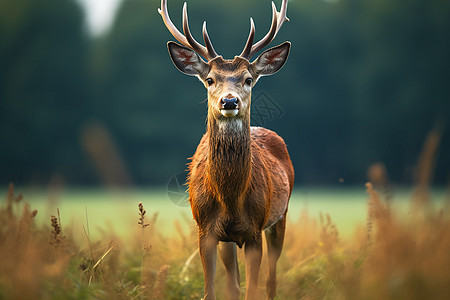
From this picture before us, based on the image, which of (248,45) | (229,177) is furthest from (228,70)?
(229,177)

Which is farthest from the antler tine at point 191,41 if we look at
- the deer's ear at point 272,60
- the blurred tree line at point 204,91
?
the blurred tree line at point 204,91

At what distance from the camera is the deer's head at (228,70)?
181 inches

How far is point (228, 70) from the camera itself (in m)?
4.96

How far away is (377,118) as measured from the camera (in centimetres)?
3322

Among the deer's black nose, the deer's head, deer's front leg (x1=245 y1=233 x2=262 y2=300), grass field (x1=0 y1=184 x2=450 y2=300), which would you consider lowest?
deer's front leg (x1=245 y1=233 x2=262 y2=300)

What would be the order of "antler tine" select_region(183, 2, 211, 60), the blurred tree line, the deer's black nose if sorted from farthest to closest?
the blurred tree line < "antler tine" select_region(183, 2, 211, 60) < the deer's black nose

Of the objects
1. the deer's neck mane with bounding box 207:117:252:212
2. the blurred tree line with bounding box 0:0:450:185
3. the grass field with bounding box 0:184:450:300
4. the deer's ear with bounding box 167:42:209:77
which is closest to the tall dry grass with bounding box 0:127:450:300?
the grass field with bounding box 0:184:450:300

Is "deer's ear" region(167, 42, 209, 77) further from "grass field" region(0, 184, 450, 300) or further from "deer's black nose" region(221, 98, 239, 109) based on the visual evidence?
"grass field" region(0, 184, 450, 300)

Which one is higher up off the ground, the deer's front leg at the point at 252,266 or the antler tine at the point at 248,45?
the antler tine at the point at 248,45

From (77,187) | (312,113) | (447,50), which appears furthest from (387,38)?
(77,187)

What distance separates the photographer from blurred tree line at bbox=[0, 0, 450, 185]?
31562mm

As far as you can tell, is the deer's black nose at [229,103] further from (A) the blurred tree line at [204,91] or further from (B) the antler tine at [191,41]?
(A) the blurred tree line at [204,91]

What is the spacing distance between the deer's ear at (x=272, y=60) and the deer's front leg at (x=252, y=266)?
168cm

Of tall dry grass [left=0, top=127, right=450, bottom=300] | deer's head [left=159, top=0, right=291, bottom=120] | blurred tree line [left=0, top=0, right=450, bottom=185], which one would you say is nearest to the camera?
tall dry grass [left=0, top=127, right=450, bottom=300]
